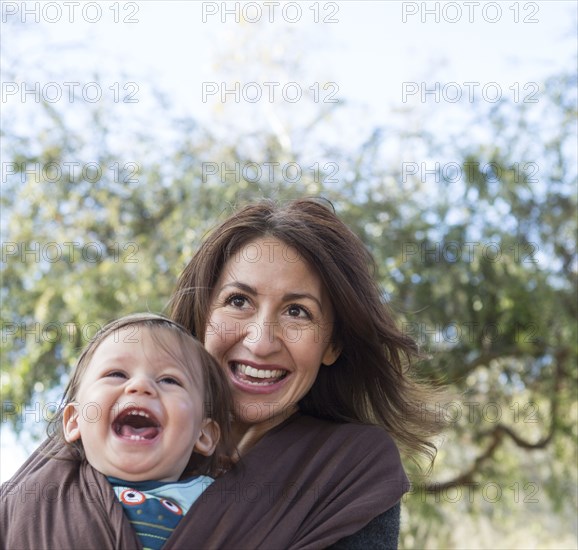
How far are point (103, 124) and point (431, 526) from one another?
3.22 meters

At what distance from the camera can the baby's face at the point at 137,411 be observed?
6.33 feet

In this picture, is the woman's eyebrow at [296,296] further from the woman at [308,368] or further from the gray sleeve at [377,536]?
the gray sleeve at [377,536]

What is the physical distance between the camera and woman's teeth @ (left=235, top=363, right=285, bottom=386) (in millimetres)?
2283

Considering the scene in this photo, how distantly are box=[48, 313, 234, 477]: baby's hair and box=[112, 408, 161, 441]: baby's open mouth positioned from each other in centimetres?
16

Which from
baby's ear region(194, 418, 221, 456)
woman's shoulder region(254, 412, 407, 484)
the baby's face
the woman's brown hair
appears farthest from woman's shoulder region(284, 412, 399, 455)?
the baby's face

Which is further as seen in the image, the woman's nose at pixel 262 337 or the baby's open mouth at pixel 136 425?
the woman's nose at pixel 262 337

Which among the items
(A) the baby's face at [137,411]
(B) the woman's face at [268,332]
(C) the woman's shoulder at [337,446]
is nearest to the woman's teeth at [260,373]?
(B) the woman's face at [268,332]

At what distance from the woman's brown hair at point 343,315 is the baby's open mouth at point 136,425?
45cm

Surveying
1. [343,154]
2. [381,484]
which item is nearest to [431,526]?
[343,154]

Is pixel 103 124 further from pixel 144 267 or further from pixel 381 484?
pixel 381 484

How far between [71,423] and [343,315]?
2.39 ft

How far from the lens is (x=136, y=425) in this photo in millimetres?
1991

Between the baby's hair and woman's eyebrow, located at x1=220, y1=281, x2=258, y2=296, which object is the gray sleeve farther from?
woman's eyebrow, located at x1=220, y1=281, x2=258, y2=296

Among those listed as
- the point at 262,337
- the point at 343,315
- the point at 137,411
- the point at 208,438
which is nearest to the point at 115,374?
the point at 137,411
